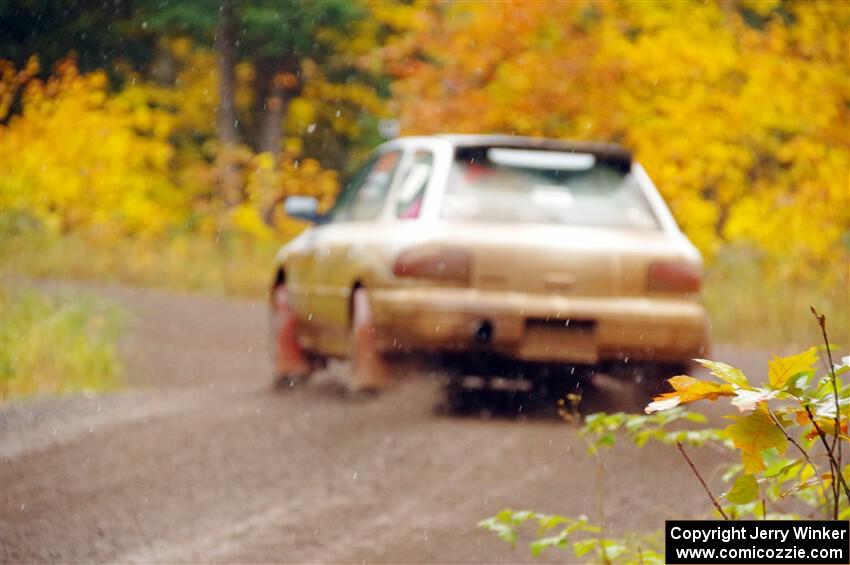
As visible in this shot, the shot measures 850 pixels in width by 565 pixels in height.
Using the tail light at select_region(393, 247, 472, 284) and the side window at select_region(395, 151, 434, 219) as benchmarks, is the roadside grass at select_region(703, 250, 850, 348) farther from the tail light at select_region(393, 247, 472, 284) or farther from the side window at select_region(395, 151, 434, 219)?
the tail light at select_region(393, 247, 472, 284)

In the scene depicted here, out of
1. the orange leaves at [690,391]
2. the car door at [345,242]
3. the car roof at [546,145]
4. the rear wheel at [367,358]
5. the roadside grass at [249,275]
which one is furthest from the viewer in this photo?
the roadside grass at [249,275]

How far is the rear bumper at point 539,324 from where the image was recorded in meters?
8.76

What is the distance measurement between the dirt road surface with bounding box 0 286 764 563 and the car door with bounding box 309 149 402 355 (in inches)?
19.4

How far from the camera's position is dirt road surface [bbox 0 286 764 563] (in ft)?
19.4

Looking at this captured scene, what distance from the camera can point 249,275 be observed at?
21734mm

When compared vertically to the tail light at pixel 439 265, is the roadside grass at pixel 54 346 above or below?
below

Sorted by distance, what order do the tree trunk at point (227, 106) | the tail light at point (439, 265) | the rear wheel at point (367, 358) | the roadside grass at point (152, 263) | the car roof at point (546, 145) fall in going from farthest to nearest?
the tree trunk at point (227, 106) < the roadside grass at point (152, 263) < the car roof at point (546, 145) < the rear wheel at point (367, 358) < the tail light at point (439, 265)

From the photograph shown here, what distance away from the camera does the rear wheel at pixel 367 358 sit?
9094 mm

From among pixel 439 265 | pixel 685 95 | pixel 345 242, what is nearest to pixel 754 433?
pixel 439 265

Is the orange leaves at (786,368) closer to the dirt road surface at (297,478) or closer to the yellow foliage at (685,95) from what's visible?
the dirt road surface at (297,478)

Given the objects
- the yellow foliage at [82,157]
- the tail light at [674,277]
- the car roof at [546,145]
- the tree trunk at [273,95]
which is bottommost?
the tree trunk at [273,95]

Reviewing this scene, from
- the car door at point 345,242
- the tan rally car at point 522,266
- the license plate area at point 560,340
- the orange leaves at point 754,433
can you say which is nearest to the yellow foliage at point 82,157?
the car door at point 345,242

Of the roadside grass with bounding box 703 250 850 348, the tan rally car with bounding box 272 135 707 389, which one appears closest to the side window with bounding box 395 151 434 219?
the tan rally car with bounding box 272 135 707 389

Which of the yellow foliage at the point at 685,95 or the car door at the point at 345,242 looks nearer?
the car door at the point at 345,242
